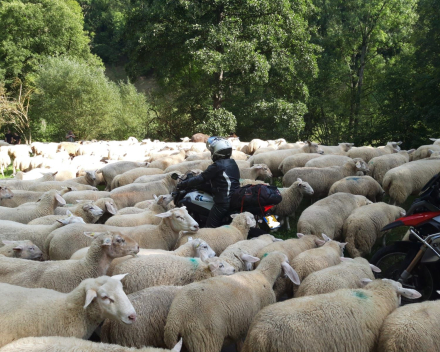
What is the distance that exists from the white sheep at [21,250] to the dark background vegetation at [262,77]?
17.4m

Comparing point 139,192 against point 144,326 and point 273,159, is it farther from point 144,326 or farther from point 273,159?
point 144,326

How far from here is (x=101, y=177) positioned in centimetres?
1316

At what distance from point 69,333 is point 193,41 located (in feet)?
75.3

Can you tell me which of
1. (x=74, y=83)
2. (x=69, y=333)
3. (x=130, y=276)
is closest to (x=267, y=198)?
(x=130, y=276)

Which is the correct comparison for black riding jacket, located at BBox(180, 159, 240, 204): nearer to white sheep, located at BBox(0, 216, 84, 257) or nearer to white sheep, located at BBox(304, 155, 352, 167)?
white sheep, located at BBox(0, 216, 84, 257)

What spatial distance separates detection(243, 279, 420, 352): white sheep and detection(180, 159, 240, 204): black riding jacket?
3184 millimetres

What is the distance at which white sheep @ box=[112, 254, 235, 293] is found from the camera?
16.1 feet

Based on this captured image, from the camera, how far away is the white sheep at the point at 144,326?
159 inches

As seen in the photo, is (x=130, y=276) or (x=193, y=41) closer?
(x=130, y=276)

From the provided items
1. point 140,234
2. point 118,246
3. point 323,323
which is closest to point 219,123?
point 140,234

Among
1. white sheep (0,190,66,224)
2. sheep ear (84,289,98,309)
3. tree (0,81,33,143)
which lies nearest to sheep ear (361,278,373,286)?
sheep ear (84,289,98,309)

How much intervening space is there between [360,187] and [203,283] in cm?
554

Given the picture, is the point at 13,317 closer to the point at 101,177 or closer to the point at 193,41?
the point at 101,177

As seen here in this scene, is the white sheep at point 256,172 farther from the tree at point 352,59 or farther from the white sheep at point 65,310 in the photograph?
the tree at point 352,59
